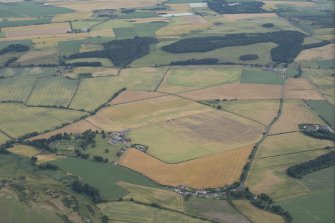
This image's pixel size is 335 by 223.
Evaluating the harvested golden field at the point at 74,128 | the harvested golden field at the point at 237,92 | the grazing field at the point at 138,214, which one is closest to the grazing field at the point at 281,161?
the grazing field at the point at 138,214

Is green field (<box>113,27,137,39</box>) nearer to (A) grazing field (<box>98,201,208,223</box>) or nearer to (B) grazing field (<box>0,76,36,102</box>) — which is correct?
(B) grazing field (<box>0,76,36,102</box>)

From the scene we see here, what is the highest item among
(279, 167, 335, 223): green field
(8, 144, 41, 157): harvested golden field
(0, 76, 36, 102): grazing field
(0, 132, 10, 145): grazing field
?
(0, 76, 36, 102): grazing field

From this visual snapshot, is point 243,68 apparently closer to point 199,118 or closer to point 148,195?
point 199,118

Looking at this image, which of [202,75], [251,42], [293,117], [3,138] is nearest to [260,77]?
[202,75]

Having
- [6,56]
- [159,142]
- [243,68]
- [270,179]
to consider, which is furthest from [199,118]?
[6,56]

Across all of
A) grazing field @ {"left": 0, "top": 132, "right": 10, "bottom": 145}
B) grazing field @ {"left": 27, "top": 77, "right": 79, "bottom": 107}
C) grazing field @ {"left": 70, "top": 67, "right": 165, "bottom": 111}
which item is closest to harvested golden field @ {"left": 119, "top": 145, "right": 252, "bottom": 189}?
grazing field @ {"left": 0, "top": 132, "right": 10, "bottom": 145}

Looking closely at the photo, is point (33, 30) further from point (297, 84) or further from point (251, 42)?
point (297, 84)
